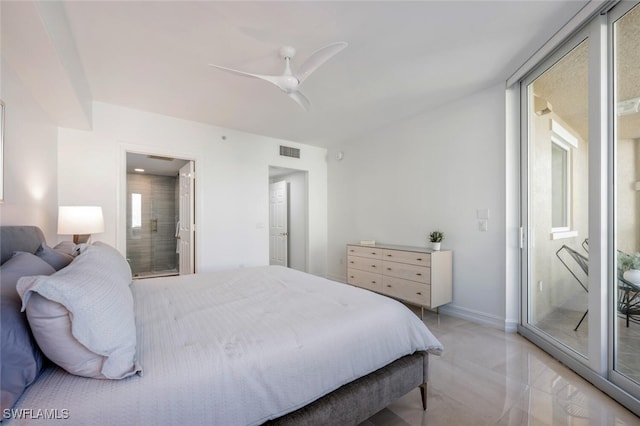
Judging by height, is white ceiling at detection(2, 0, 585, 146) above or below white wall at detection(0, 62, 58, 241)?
above

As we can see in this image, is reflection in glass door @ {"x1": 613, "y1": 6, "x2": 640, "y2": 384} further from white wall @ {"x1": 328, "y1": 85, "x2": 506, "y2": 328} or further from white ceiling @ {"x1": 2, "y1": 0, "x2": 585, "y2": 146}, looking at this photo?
white wall @ {"x1": 328, "y1": 85, "x2": 506, "y2": 328}

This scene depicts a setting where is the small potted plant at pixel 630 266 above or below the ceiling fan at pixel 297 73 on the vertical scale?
below

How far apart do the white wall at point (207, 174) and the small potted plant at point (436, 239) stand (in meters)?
2.45

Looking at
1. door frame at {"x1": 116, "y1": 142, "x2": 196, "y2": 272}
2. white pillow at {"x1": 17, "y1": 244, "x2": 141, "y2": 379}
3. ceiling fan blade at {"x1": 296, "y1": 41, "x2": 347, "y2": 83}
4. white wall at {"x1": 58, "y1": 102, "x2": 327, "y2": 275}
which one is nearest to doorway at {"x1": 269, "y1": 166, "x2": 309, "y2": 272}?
white wall at {"x1": 58, "y1": 102, "x2": 327, "y2": 275}

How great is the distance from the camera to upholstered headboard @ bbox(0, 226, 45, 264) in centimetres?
149

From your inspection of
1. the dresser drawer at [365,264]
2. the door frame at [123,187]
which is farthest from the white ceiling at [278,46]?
the dresser drawer at [365,264]

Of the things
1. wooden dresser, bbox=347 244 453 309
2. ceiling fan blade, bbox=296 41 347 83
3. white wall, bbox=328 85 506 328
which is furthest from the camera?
wooden dresser, bbox=347 244 453 309

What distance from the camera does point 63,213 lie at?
2.72 metres

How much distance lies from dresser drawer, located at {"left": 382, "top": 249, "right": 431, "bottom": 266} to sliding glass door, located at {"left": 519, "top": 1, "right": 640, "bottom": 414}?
1087 millimetres

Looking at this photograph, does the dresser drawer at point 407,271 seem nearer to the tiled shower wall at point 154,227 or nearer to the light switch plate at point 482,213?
the light switch plate at point 482,213

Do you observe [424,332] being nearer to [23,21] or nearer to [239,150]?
[23,21]

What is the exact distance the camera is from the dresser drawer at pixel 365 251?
382 centimetres

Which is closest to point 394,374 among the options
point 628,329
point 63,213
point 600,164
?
point 628,329

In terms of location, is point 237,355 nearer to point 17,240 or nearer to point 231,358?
point 231,358
